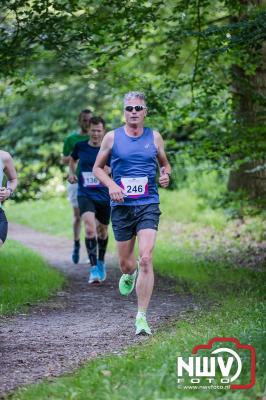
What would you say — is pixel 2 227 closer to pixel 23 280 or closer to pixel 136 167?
pixel 136 167

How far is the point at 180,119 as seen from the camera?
45.1ft

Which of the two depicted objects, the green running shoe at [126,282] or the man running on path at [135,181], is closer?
the man running on path at [135,181]

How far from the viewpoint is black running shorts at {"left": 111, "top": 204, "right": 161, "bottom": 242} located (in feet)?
26.4

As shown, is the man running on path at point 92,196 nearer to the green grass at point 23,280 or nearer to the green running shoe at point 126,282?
the green grass at point 23,280

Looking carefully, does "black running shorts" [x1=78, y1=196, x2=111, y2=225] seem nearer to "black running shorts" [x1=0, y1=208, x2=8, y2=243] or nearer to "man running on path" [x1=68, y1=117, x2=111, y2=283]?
"man running on path" [x1=68, y1=117, x2=111, y2=283]

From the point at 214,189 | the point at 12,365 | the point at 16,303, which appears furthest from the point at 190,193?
the point at 12,365

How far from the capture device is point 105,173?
833cm

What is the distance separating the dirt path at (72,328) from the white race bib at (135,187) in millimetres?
1405

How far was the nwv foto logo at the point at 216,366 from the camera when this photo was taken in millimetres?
5464

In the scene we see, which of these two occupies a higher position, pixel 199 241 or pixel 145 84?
pixel 145 84

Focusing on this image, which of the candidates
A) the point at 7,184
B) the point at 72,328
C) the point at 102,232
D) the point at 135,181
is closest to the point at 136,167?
the point at 135,181

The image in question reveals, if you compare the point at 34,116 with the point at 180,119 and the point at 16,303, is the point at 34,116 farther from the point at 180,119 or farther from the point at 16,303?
the point at 16,303

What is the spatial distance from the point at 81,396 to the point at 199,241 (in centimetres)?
Answer: 1130

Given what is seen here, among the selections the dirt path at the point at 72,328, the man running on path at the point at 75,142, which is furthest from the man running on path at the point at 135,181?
the man running on path at the point at 75,142
